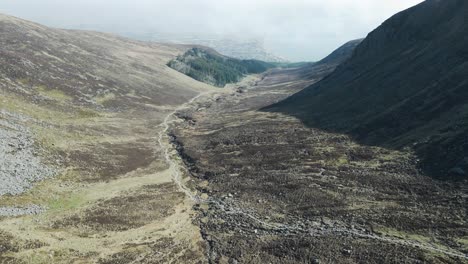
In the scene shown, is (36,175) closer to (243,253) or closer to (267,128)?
(243,253)

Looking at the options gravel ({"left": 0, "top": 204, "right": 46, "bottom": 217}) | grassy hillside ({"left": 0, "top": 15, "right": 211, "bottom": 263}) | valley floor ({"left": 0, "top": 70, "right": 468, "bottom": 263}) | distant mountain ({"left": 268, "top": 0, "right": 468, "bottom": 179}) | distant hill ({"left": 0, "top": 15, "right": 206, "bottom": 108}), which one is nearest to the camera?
valley floor ({"left": 0, "top": 70, "right": 468, "bottom": 263})

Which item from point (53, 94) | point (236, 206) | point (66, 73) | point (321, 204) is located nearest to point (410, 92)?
point (321, 204)

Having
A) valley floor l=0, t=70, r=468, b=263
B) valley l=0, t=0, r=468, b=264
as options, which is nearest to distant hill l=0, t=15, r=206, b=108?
valley l=0, t=0, r=468, b=264

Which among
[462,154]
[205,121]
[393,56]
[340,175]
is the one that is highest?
[393,56]

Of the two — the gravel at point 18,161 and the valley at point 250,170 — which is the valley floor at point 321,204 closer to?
the valley at point 250,170

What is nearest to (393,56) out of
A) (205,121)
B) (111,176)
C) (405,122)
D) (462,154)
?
(405,122)

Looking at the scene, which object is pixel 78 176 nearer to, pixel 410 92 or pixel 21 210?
pixel 21 210

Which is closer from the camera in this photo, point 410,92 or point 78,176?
point 78,176

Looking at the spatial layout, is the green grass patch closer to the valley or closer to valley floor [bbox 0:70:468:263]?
the valley
